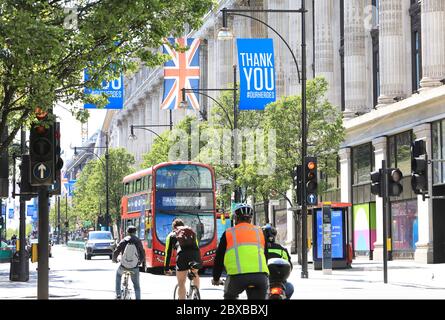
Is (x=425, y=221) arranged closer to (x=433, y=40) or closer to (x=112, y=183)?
(x=433, y=40)

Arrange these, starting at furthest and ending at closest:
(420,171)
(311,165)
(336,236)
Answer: (336,236), (311,165), (420,171)

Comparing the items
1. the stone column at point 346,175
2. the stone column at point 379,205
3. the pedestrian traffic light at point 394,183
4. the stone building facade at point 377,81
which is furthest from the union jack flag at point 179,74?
the pedestrian traffic light at point 394,183

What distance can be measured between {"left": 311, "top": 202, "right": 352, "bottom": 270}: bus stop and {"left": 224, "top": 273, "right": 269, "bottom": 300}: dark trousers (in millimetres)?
28027

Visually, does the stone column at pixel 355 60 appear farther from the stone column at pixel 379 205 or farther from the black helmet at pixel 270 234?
the black helmet at pixel 270 234

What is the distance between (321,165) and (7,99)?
2845 cm

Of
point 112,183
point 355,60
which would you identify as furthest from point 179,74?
point 112,183

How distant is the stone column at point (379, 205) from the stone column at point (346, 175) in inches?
174

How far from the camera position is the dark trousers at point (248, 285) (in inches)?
471

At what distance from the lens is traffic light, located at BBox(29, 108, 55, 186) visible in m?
17.4

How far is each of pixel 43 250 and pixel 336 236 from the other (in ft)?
83.7

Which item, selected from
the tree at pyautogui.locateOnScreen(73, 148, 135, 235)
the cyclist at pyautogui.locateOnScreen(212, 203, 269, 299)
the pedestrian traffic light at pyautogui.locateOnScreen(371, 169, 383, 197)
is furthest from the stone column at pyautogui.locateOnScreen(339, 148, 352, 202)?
the tree at pyautogui.locateOnScreen(73, 148, 135, 235)

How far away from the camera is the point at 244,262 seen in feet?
39.4

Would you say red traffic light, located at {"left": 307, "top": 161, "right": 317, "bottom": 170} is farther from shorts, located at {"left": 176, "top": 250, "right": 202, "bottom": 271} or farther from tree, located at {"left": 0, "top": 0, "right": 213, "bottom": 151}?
shorts, located at {"left": 176, "top": 250, "right": 202, "bottom": 271}

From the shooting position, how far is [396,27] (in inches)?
1959
